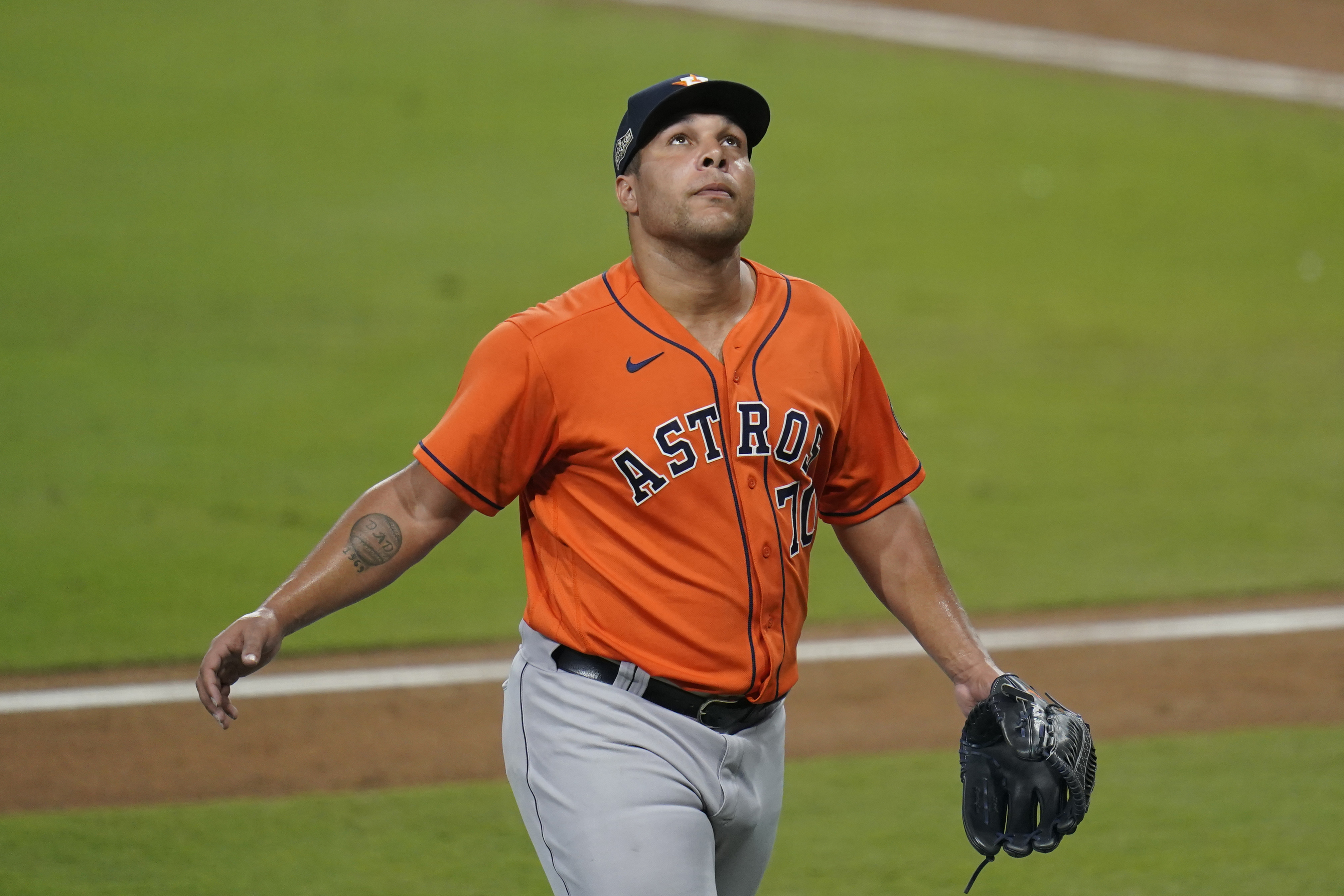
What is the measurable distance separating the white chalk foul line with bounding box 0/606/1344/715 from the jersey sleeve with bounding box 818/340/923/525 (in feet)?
11.5

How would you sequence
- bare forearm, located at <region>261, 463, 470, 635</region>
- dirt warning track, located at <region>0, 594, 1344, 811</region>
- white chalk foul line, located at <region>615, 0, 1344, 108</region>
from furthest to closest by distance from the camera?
white chalk foul line, located at <region>615, 0, 1344, 108</region>
dirt warning track, located at <region>0, 594, 1344, 811</region>
bare forearm, located at <region>261, 463, 470, 635</region>

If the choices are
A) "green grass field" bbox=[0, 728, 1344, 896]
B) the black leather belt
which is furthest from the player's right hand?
"green grass field" bbox=[0, 728, 1344, 896]

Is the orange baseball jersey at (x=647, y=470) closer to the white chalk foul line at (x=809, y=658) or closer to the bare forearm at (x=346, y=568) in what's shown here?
the bare forearm at (x=346, y=568)

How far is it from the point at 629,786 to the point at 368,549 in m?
0.70

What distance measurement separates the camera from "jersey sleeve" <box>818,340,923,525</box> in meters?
3.47

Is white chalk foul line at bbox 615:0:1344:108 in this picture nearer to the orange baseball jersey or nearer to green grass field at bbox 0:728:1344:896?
green grass field at bbox 0:728:1344:896

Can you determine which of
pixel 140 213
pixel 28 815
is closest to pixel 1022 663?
pixel 28 815

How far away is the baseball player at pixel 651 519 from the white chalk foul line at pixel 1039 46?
13.7m

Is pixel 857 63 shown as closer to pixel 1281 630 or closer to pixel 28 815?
pixel 1281 630

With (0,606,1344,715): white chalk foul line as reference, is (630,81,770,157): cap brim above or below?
above

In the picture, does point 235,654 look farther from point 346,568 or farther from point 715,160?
point 715,160

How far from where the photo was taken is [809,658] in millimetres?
6992

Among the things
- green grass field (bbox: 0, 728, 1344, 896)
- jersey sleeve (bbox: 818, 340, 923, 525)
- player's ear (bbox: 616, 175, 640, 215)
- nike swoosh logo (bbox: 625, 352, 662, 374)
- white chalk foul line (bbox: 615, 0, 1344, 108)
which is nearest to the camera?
nike swoosh logo (bbox: 625, 352, 662, 374)

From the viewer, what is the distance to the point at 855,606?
7.59 meters
